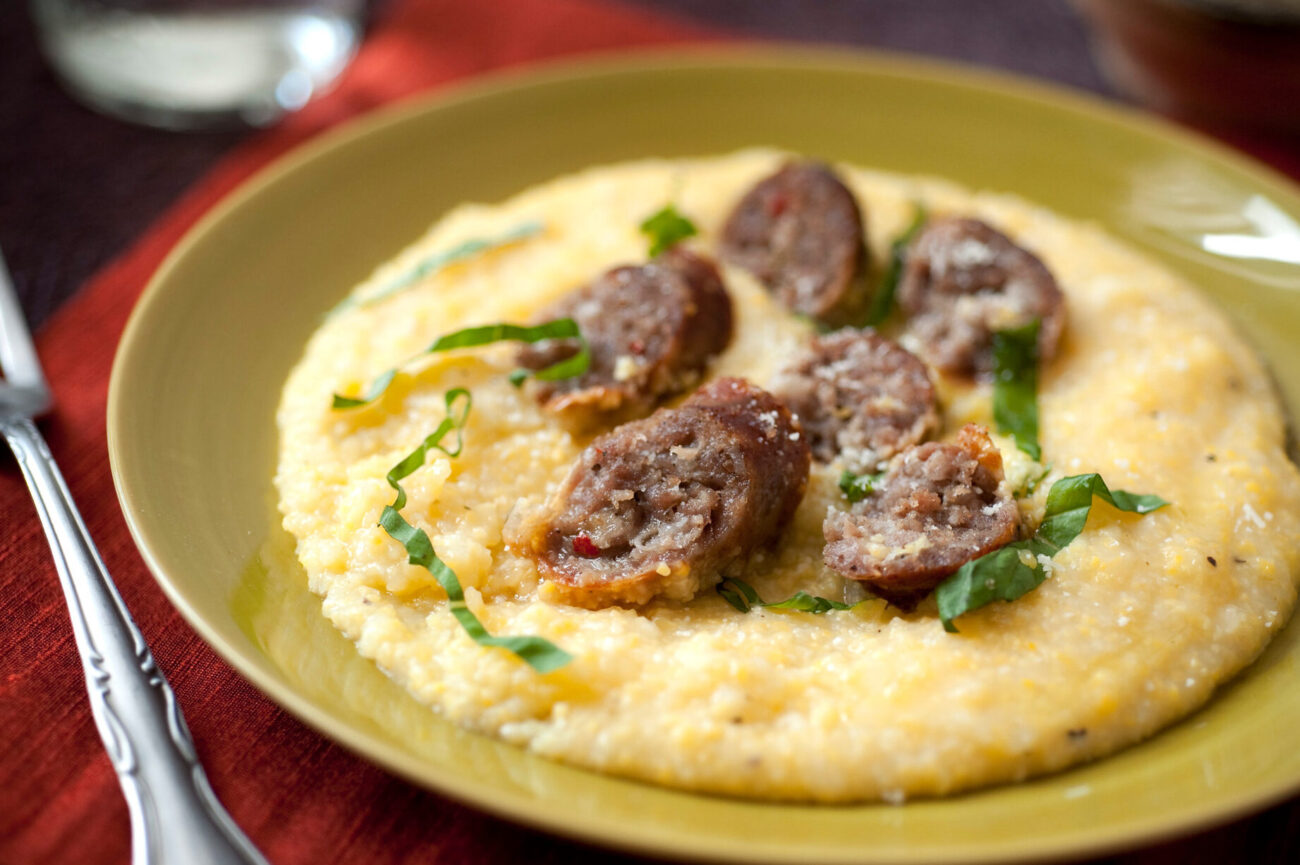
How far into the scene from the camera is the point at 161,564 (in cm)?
453

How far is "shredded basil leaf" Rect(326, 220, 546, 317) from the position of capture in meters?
6.17

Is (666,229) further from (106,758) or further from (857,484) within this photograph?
(106,758)

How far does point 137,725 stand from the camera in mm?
4246

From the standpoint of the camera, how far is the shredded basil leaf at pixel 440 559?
14.0 feet

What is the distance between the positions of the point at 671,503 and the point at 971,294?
2222mm

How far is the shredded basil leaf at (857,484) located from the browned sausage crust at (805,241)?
1273mm

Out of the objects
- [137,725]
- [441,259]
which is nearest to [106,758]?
[137,725]

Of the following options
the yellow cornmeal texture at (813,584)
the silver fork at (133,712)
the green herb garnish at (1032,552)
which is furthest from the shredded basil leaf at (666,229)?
the silver fork at (133,712)

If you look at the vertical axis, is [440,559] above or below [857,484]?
below

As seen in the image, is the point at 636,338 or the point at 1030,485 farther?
the point at 636,338

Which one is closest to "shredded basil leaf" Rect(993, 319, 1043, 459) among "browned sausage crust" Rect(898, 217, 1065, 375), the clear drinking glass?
"browned sausage crust" Rect(898, 217, 1065, 375)

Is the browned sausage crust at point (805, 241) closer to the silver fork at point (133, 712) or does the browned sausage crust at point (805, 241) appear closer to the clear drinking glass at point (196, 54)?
the silver fork at point (133, 712)

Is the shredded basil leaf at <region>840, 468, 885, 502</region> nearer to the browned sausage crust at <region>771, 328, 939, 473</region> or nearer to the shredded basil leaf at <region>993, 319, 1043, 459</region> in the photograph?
the browned sausage crust at <region>771, 328, 939, 473</region>

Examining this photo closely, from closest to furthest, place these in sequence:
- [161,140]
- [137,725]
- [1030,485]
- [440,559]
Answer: [137,725] < [440,559] < [1030,485] < [161,140]
